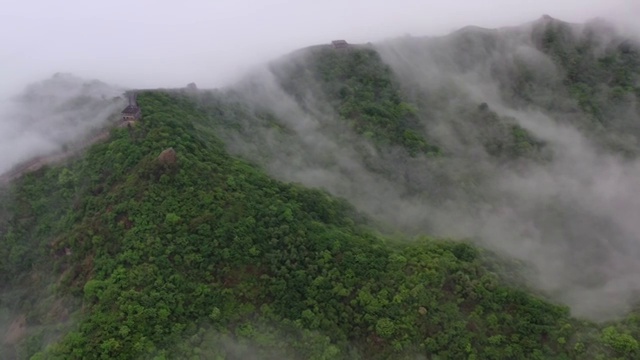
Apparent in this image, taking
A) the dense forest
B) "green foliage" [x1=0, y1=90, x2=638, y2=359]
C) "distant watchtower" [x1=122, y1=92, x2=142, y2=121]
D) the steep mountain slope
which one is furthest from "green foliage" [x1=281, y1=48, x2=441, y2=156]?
"distant watchtower" [x1=122, y1=92, x2=142, y2=121]

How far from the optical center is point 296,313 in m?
67.0

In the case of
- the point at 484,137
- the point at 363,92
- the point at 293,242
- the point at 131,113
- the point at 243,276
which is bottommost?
the point at 243,276

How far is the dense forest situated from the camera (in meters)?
64.4

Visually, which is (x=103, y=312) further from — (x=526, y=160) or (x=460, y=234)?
(x=526, y=160)

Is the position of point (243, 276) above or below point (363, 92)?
below

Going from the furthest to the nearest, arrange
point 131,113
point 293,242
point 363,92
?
point 363,92, point 131,113, point 293,242

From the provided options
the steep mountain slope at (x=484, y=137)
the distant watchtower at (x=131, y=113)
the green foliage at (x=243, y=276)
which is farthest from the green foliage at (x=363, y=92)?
the distant watchtower at (x=131, y=113)

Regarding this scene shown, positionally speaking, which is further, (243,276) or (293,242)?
(293,242)

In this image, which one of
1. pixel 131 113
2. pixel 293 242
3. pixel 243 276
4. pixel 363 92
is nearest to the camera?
pixel 243 276

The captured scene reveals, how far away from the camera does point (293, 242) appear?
2813 inches

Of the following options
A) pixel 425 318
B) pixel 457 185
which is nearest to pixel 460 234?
pixel 457 185

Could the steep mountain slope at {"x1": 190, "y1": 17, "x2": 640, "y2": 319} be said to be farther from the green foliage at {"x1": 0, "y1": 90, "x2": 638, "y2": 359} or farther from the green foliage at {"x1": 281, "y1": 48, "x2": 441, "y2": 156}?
the green foliage at {"x1": 0, "y1": 90, "x2": 638, "y2": 359}

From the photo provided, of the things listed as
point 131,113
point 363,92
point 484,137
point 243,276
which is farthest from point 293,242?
point 484,137

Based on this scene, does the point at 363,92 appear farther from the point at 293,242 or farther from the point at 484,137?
the point at 293,242
